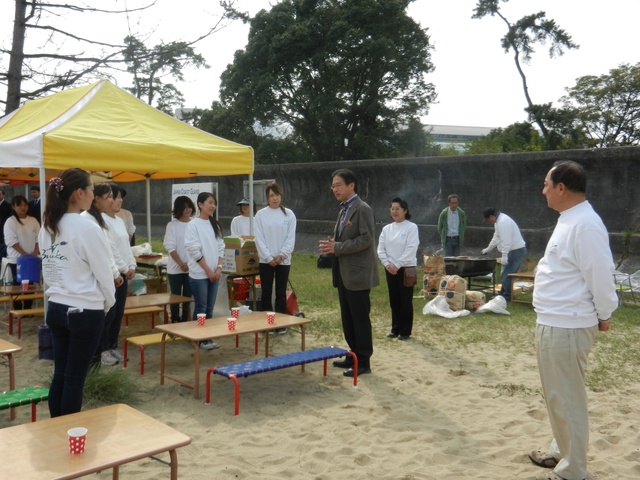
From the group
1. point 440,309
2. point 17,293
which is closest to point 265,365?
point 17,293

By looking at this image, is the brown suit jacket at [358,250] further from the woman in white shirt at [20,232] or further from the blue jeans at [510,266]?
the blue jeans at [510,266]

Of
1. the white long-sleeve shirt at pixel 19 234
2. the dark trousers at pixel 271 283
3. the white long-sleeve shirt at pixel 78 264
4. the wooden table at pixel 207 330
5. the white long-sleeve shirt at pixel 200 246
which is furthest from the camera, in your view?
the white long-sleeve shirt at pixel 19 234

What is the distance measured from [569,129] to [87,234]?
2425cm

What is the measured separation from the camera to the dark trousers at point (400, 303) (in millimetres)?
7465

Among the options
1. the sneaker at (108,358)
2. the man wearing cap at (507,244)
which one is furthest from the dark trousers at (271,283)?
the man wearing cap at (507,244)

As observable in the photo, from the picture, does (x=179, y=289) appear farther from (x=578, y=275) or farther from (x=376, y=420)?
(x=578, y=275)

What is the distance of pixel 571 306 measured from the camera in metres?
3.48

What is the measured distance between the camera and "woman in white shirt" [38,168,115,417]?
365 centimetres

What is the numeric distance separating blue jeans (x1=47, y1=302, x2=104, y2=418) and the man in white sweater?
2.63 m

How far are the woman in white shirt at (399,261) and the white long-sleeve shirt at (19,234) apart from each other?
485 centimetres

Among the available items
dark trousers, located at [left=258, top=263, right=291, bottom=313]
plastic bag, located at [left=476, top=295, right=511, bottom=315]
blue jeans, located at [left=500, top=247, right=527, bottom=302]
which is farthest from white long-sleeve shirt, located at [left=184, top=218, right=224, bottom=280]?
blue jeans, located at [left=500, top=247, right=527, bottom=302]

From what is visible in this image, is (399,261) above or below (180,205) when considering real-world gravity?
below

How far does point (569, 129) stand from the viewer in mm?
24672

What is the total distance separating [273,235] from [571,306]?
4464 millimetres
